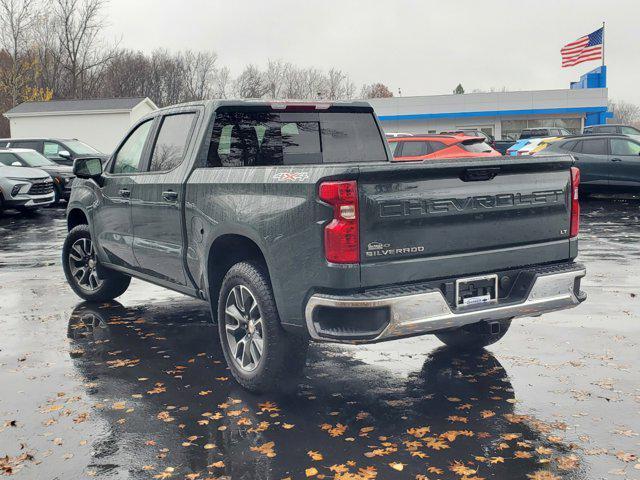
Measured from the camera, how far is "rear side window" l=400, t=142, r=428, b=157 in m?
17.7

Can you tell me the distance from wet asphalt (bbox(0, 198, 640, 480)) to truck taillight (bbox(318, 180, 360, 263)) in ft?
3.63

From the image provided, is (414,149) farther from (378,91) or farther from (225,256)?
(378,91)

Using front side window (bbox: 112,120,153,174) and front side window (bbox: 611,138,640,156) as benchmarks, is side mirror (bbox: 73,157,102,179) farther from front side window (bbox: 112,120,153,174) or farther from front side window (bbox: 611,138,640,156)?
front side window (bbox: 611,138,640,156)

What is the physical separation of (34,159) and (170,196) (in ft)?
57.3

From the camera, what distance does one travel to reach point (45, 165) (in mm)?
21922

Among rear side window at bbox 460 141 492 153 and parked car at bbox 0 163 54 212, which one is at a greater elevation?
rear side window at bbox 460 141 492 153

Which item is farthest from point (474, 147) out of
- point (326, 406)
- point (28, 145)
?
point (28, 145)

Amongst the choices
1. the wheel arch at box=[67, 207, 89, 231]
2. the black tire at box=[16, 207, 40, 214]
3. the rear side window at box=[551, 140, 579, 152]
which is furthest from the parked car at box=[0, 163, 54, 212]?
the rear side window at box=[551, 140, 579, 152]

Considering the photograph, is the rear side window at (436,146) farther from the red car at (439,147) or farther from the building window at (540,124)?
the building window at (540,124)

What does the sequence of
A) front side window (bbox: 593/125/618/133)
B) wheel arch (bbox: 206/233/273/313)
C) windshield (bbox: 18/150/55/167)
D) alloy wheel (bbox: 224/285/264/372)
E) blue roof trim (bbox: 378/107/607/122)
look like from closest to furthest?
alloy wheel (bbox: 224/285/264/372)
wheel arch (bbox: 206/233/273/313)
windshield (bbox: 18/150/55/167)
front side window (bbox: 593/125/618/133)
blue roof trim (bbox: 378/107/607/122)

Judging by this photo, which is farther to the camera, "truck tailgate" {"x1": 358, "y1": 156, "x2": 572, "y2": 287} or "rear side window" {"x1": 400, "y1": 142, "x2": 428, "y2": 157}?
"rear side window" {"x1": 400, "y1": 142, "x2": 428, "y2": 157}

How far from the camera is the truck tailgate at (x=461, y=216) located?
4.46 m

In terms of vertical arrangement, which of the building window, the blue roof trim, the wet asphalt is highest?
the blue roof trim

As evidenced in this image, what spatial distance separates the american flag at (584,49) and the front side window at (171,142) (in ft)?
141
